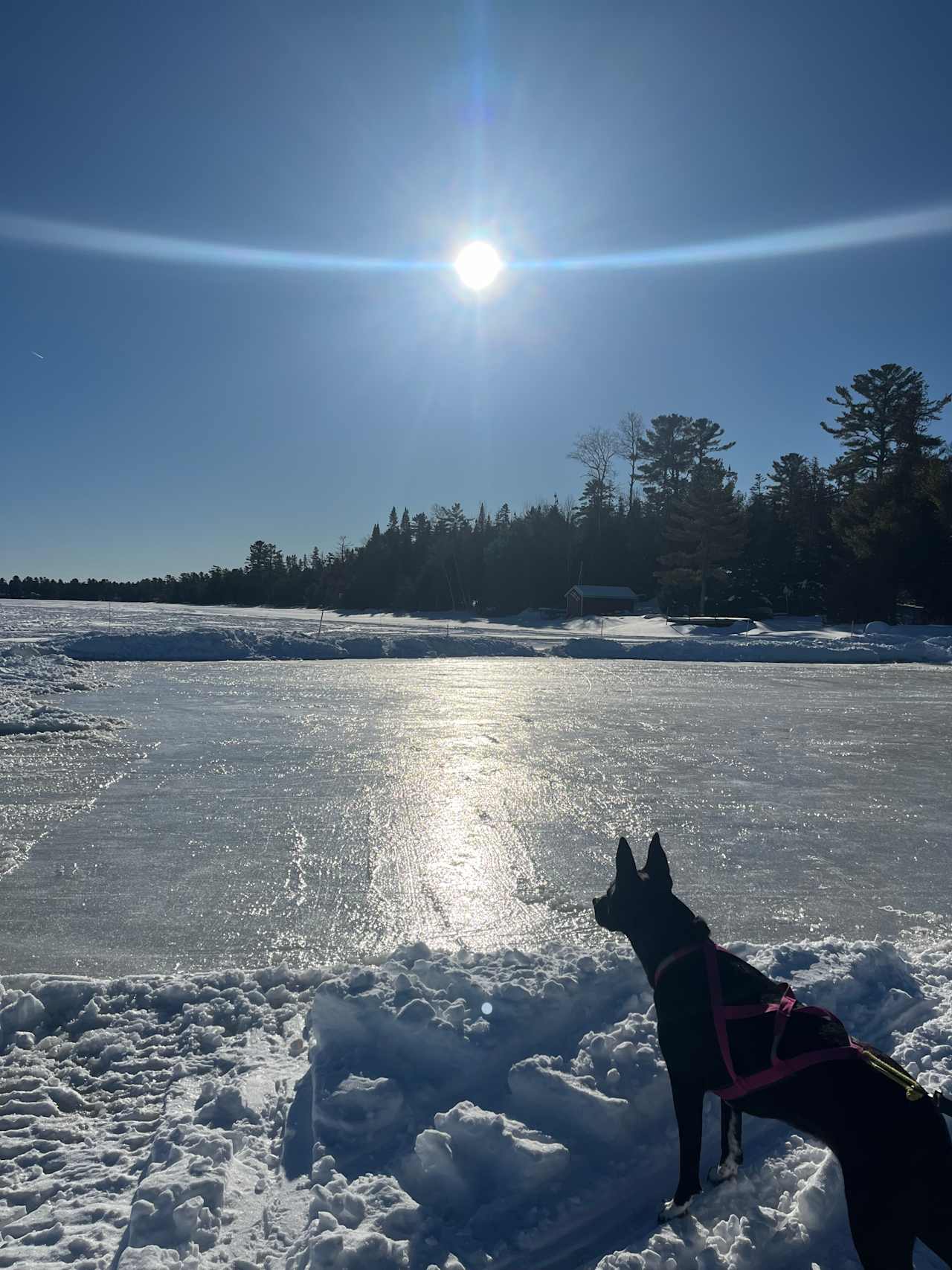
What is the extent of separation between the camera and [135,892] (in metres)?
4.71

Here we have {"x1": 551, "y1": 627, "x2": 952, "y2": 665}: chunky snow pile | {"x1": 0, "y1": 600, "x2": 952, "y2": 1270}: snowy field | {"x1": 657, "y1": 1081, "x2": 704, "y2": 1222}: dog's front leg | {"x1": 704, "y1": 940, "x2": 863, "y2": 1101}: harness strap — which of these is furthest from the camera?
{"x1": 551, "y1": 627, "x2": 952, "y2": 665}: chunky snow pile

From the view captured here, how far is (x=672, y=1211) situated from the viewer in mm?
2148

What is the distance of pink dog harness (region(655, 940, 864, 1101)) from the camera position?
1.78 m

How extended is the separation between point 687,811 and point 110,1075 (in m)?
4.73

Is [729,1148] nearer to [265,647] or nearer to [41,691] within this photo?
[41,691]

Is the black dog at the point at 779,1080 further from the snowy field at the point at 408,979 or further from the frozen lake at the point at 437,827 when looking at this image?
the frozen lake at the point at 437,827

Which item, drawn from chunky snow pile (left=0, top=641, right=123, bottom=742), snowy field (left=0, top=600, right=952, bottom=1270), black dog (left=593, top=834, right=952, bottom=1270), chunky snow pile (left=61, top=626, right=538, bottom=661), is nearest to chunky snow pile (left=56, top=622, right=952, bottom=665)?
chunky snow pile (left=61, top=626, right=538, bottom=661)

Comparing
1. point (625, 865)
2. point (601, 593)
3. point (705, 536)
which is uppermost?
point (705, 536)

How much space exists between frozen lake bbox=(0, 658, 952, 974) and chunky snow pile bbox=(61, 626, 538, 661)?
30.2ft

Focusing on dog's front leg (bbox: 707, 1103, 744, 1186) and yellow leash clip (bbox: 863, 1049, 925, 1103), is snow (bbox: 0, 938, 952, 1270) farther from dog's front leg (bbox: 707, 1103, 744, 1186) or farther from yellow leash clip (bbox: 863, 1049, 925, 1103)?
yellow leash clip (bbox: 863, 1049, 925, 1103)

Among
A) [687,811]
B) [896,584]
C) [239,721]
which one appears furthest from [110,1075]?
[896,584]

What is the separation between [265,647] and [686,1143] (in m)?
22.0

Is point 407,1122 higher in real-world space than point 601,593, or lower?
lower

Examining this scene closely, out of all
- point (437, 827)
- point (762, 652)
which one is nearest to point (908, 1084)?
point (437, 827)
